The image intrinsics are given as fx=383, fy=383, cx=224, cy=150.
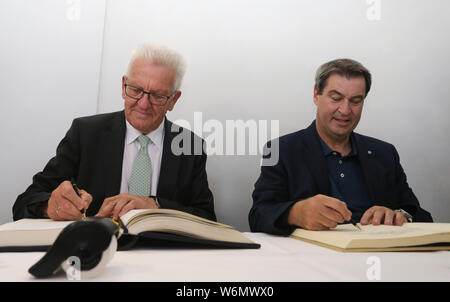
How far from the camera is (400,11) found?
8.22ft

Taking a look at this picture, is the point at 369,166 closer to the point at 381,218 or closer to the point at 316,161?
the point at 316,161

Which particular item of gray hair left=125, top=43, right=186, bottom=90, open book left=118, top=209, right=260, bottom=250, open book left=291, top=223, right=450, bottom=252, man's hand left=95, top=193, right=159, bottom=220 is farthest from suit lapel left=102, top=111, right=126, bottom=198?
open book left=291, top=223, right=450, bottom=252

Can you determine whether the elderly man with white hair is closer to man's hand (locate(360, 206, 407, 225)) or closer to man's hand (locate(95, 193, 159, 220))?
man's hand (locate(95, 193, 159, 220))

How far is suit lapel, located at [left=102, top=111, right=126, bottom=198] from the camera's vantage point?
170 cm

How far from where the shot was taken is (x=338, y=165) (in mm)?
1763

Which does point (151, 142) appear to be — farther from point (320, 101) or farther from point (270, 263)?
point (270, 263)

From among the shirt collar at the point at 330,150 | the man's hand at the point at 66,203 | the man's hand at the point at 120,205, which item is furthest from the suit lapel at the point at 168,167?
the shirt collar at the point at 330,150

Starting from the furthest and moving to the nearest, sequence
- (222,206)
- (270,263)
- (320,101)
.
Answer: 1. (222,206)
2. (320,101)
3. (270,263)

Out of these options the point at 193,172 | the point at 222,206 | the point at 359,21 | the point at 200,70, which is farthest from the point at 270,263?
the point at 359,21

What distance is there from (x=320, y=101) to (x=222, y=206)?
884mm

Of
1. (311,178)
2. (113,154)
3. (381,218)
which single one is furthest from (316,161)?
Answer: (113,154)

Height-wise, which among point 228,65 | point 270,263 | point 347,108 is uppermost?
point 228,65

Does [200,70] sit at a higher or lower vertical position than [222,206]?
higher

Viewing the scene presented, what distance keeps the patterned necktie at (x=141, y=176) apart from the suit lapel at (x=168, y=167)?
55mm
